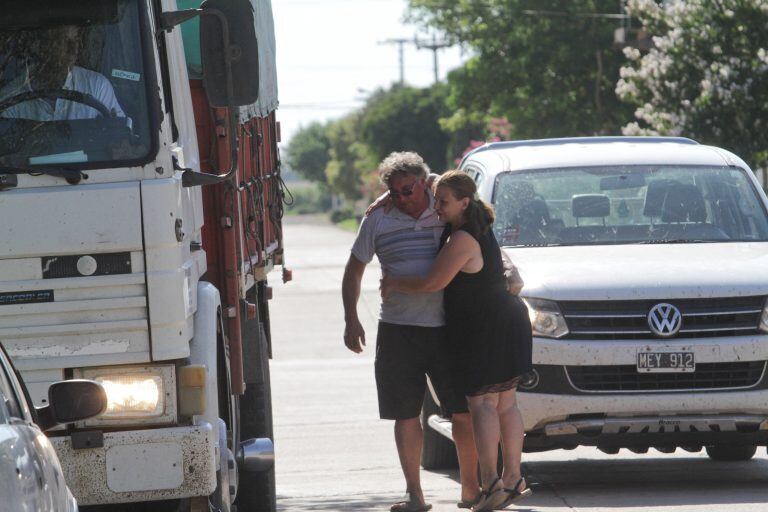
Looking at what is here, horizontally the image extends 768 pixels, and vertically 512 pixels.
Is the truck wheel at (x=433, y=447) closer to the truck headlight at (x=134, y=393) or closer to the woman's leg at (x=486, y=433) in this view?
the woman's leg at (x=486, y=433)

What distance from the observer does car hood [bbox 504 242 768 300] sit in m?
9.07

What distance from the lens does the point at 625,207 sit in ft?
33.7

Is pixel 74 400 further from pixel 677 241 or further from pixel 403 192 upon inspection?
pixel 677 241

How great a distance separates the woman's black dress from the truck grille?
58 centimetres

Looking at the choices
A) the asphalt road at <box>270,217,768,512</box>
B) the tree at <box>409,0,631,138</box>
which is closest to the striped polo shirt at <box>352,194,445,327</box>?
the asphalt road at <box>270,217,768,512</box>

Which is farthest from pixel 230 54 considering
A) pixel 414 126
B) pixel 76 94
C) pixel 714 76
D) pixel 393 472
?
pixel 414 126

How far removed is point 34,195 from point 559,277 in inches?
154

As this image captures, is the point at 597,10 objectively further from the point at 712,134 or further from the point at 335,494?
the point at 335,494

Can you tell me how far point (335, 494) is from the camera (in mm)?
9812

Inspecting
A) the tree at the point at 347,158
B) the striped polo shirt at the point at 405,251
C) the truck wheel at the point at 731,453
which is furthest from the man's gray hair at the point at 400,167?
the tree at the point at 347,158

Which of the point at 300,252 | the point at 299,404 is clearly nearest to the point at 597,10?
the point at 300,252

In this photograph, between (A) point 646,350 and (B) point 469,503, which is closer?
(B) point 469,503

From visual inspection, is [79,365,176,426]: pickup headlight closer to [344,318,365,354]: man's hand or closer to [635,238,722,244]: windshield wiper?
[344,318,365,354]: man's hand

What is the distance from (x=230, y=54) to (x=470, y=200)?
2450 mm
